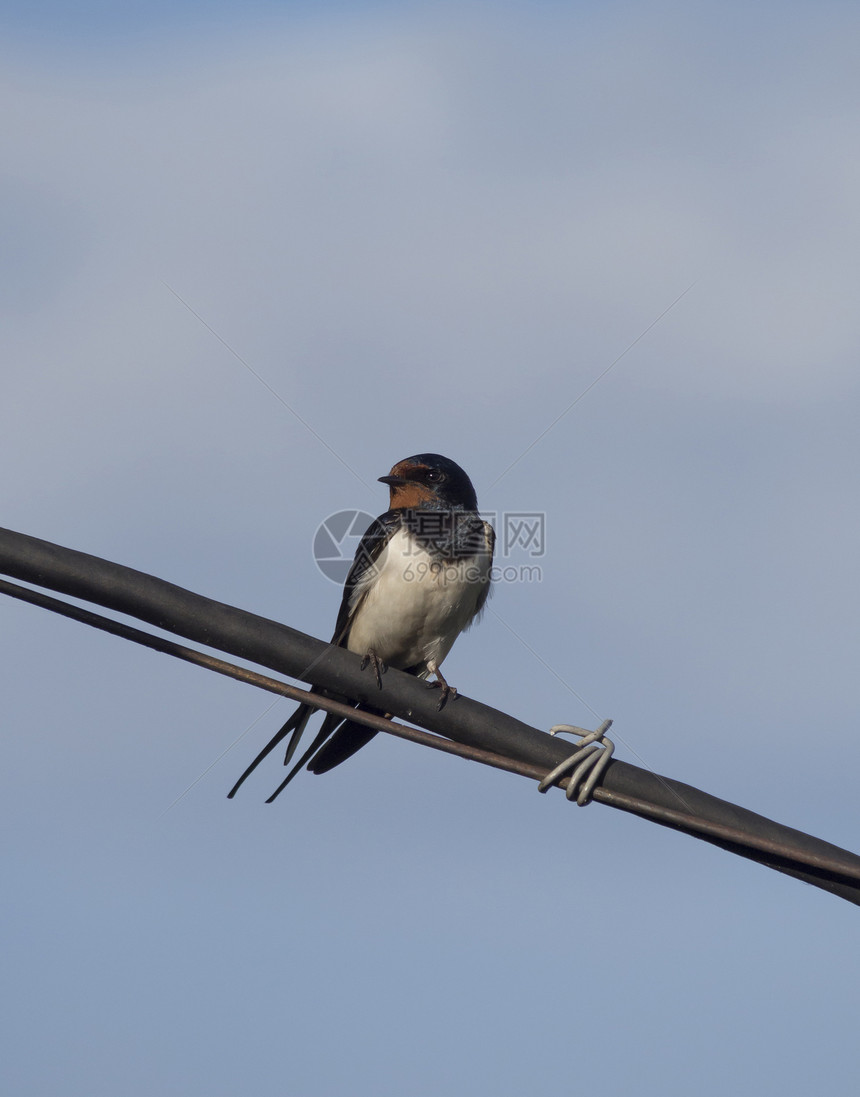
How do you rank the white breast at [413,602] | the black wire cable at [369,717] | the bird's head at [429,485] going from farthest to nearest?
the bird's head at [429,485]
the white breast at [413,602]
the black wire cable at [369,717]

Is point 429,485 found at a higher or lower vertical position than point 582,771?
higher

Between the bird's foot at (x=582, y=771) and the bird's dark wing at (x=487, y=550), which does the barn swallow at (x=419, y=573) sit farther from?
the bird's foot at (x=582, y=771)

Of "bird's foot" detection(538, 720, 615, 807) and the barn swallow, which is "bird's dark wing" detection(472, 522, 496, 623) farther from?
"bird's foot" detection(538, 720, 615, 807)

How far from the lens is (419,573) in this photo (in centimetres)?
627

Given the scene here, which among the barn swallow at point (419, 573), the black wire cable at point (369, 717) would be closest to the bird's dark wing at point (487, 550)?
the barn swallow at point (419, 573)

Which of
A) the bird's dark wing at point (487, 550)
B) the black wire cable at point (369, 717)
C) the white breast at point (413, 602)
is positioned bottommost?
the black wire cable at point (369, 717)

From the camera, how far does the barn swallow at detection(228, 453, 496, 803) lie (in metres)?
6.30

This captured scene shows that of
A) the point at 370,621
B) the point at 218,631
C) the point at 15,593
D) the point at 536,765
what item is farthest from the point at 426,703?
the point at 370,621

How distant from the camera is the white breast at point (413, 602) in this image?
627 cm

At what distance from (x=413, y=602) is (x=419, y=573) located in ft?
0.48

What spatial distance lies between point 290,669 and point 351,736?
2070 mm

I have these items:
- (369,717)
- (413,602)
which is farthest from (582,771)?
(413,602)

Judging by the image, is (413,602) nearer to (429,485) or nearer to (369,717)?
(429,485)

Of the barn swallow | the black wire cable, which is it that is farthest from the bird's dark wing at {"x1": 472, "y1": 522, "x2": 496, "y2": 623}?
the black wire cable
